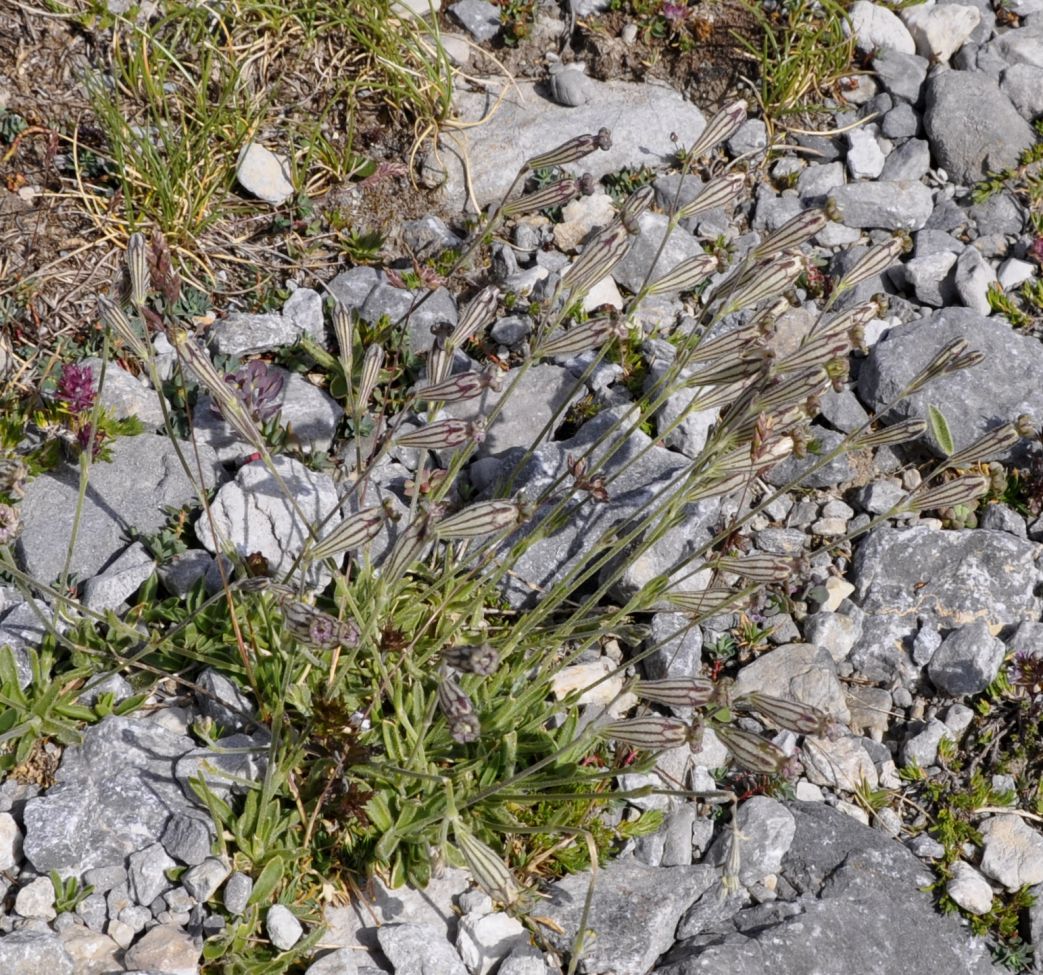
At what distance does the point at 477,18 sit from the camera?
19.7 feet

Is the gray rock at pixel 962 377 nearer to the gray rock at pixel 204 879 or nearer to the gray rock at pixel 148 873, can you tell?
the gray rock at pixel 204 879

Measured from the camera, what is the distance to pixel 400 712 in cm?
354

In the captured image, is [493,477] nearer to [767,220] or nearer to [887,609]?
[887,609]

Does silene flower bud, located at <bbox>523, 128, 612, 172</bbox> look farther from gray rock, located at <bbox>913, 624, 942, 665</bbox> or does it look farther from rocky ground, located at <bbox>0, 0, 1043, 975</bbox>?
gray rock, located at <bbox>913, 624, 942, 665</bbox>

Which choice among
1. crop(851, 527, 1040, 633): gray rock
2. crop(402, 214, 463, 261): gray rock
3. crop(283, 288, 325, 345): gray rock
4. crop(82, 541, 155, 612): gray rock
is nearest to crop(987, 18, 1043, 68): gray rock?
crop(851, 527, 1040, 633): gray rock

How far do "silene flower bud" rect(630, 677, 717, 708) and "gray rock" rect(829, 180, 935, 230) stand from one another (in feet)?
10.9

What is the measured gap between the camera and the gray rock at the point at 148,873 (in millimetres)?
3326

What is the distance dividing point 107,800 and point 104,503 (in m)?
1.20

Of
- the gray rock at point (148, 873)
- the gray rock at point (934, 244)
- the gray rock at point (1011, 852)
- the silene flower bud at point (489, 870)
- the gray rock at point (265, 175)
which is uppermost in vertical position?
the gray rock at point (265, 175)

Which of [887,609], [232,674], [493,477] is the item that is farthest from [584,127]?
[232,674]

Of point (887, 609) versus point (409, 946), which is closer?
point (409, 946)

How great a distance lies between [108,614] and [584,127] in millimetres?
3491

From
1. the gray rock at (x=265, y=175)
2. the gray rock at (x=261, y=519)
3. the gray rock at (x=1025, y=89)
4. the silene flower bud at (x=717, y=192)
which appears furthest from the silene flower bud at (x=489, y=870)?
the gray rock at (x=1025, y=89)

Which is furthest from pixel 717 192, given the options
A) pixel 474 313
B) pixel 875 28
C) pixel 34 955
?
pixel 875 28
